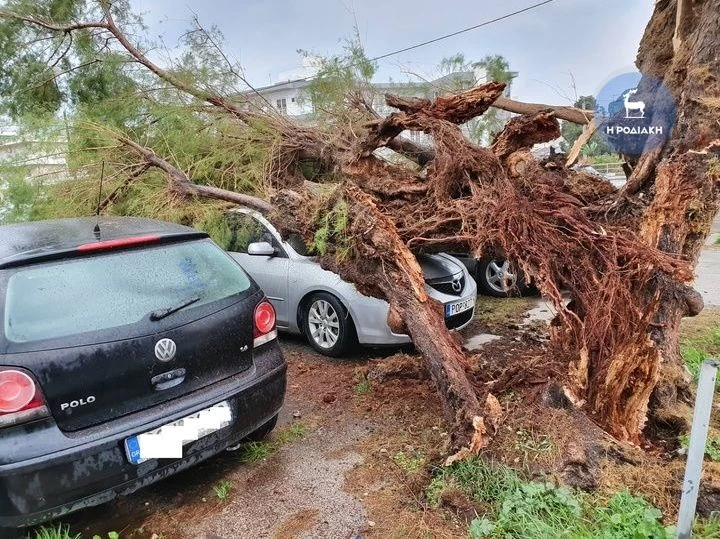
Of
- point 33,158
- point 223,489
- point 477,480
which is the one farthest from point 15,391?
point 33,158

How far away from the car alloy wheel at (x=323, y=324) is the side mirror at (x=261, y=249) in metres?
0.77

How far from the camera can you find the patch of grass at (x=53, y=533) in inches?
92.5

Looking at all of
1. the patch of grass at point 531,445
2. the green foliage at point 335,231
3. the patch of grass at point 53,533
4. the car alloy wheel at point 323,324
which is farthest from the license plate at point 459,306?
the patch of grass at point 53,533

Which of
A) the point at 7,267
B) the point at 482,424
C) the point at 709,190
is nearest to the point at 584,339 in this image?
the point at 482,424

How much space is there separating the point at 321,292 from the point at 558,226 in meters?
2.45

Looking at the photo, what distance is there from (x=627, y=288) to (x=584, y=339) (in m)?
0.43

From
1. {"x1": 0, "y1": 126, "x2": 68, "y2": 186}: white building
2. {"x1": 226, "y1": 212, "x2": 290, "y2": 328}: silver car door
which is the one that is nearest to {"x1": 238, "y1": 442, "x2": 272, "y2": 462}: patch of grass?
{"x1": 226, "y1": 212, "x2": 290, "y2": 328}: silver car door

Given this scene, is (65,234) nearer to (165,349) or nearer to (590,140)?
(165,349)

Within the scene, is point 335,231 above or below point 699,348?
above

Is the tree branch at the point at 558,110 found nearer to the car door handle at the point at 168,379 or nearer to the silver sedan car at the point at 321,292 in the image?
the silver sedan car at the point at 321,292

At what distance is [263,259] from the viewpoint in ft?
18.2

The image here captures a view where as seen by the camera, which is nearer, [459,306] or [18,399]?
[18,399]

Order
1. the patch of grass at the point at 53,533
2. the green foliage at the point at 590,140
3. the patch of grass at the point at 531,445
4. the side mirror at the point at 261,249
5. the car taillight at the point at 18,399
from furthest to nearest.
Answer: the side mirror at the point at 261,249, the green foliage at the point at 590,140, the patch of grass at the point at 531,445, the patch of grass at the point at 53,533, the car taillight at the point at 18,399

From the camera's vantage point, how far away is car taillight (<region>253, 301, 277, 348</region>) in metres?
3.01
